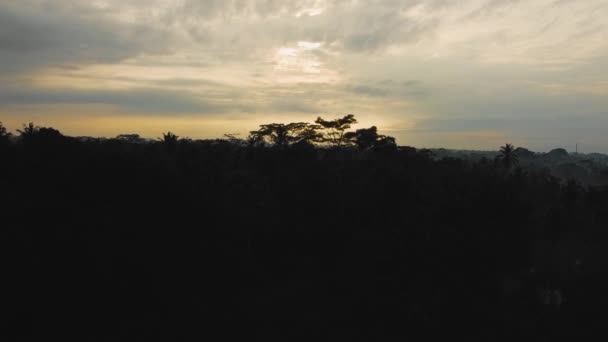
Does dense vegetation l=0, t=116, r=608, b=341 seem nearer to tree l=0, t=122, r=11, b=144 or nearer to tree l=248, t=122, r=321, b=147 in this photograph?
tree l=0, t=122, r=11, b=144

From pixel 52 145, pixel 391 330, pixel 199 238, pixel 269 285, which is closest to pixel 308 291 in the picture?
pixel 269 285

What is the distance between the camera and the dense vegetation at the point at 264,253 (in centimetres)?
1886

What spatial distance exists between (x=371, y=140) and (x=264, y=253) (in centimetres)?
3384

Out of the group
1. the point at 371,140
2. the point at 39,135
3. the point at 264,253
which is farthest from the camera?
the point at 371,140

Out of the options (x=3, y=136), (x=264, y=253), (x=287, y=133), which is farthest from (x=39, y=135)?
(x=287, y=133)

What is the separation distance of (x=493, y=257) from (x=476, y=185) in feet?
34.3

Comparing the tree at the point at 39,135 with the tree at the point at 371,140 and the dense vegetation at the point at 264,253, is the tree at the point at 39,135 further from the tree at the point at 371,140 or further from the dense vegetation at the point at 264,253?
the tree at the point at 371,140

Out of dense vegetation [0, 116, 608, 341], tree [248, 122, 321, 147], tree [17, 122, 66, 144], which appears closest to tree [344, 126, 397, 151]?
tree [248, 122, 321, 147]

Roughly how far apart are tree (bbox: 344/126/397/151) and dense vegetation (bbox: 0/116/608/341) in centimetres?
1931

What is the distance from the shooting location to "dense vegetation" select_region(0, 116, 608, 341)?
61.9 feet

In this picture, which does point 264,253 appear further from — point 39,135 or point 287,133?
point 287,133

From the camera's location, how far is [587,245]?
127ft

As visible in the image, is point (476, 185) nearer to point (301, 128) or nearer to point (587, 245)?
point (587, 245)

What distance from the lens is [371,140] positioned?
60562 mm
